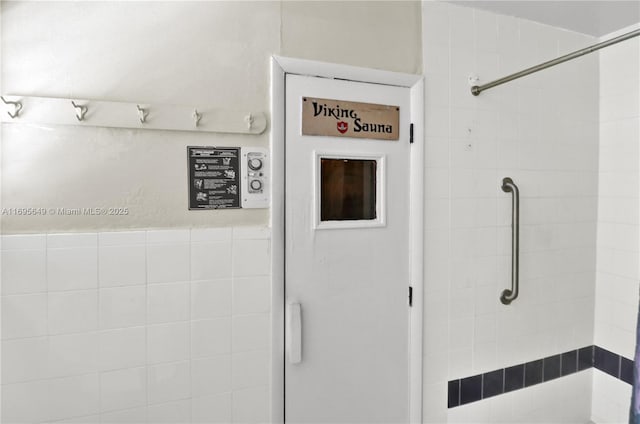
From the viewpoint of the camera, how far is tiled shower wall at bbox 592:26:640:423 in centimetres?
190

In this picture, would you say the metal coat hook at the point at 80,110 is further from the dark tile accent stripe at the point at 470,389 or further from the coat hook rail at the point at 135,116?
the dark tile accent stripe at the point at 470,389

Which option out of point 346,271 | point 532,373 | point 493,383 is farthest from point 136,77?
point 532,373

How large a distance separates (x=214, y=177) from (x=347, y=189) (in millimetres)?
568

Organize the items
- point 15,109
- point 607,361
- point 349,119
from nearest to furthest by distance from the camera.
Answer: point 15,109 < point 349,119 < point 607,361

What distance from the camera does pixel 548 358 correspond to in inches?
77.6

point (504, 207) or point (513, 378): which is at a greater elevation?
point (504, 207)

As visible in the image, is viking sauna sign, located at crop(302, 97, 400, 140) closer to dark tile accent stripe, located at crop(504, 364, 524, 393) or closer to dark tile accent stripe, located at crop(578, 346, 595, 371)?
dark tile accent stripe, located at crop(504, 364, 524, 393)

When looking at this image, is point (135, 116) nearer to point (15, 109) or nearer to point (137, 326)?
point (15, 109)

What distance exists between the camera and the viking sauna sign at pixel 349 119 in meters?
1.49

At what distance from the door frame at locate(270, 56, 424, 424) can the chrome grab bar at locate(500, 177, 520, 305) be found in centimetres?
51

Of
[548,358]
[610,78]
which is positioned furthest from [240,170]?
[610,78]

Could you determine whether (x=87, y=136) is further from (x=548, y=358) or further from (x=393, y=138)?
(x=548, y=358)

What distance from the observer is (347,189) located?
1.57 metres

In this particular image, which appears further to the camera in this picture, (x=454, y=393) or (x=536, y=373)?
(x=536, y=373)
